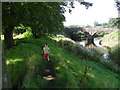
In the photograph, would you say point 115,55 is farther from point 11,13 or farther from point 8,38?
point 11,13

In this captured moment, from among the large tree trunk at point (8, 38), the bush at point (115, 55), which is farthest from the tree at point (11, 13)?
the bush at point (115, 55)

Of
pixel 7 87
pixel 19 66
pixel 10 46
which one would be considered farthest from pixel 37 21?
pixel 7 87

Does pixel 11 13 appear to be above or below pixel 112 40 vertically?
above

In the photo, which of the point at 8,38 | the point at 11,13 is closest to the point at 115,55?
the point at 8,38

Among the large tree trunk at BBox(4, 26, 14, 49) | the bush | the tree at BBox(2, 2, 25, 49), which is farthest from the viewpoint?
the bush

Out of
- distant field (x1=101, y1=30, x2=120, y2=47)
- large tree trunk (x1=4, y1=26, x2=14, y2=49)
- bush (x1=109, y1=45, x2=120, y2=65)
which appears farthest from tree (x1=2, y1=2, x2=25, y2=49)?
distant field (x1=101, y1=30, x2=120, y2=47)

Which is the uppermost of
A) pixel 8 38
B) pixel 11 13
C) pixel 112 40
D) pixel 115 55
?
pixel 11 13

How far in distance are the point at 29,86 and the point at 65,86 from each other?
1.92 metres

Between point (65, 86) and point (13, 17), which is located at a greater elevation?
point (13, 17)

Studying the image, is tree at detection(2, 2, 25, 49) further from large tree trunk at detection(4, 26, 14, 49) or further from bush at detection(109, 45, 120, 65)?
bush at detection(109, 45, 120, 65)

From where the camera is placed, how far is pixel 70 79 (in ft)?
31.6

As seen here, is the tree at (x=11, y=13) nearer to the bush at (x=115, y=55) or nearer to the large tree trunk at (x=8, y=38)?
the large tree trunk at (x=8, y=38)

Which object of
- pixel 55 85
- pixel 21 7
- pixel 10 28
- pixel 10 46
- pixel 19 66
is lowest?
pixel 55 85

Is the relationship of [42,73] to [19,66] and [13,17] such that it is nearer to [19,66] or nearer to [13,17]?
[19,66]
